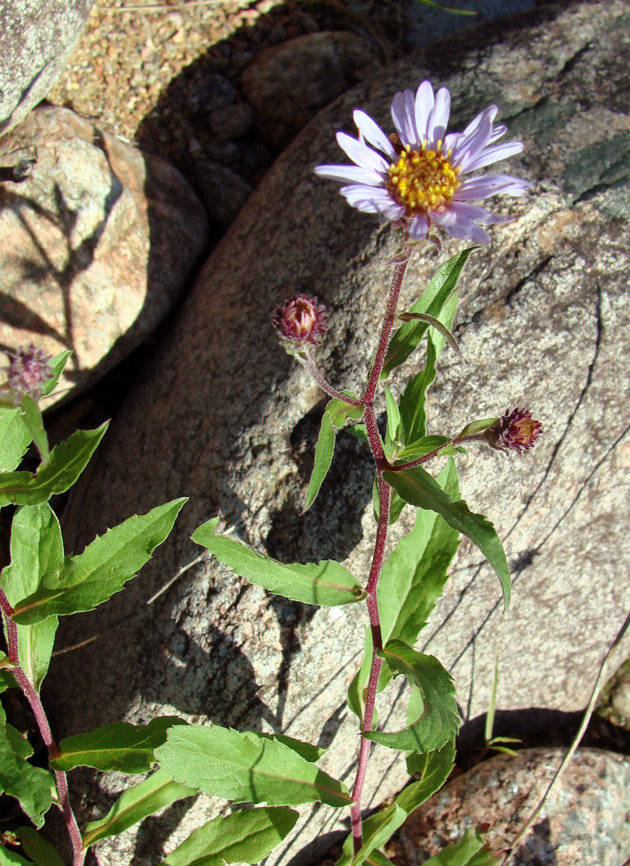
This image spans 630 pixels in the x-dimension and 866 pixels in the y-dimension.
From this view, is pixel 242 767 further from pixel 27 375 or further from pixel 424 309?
pixel 424 309

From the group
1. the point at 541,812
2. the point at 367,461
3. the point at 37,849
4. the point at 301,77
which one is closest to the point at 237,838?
the point at 37,849

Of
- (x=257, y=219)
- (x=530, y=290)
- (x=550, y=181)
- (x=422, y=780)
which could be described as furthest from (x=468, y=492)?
(x=257, y=219)

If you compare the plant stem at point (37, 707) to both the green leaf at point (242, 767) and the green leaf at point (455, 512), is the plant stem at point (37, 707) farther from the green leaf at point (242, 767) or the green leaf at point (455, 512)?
the green leaf at point (455, 512)

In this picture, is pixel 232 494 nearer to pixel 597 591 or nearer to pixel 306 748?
pixel 306 748

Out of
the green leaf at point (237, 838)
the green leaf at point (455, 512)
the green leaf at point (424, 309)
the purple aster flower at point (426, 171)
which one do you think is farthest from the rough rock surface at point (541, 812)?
the purple aster flower at point (426, 171)

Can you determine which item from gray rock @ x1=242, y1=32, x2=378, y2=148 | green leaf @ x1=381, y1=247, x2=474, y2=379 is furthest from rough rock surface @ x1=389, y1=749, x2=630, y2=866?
gray rock @ x1=242, y1=32, x2=378, y2=148
